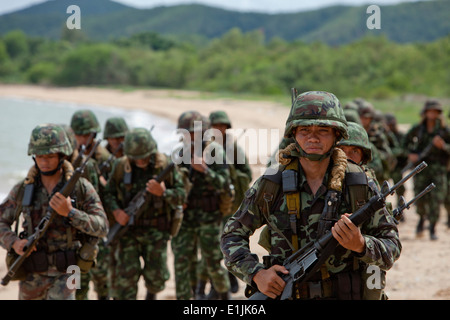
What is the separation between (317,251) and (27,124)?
37942 millimetres

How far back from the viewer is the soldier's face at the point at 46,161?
4.97 meters

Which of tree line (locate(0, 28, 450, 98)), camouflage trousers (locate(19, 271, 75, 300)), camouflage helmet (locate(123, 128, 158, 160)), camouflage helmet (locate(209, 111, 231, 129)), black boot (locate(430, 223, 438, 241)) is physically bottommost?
camouflage trousers (locate(19, 271, 75, 300))

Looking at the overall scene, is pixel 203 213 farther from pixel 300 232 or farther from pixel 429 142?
pixel 429 142

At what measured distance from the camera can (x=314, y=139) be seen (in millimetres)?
3350

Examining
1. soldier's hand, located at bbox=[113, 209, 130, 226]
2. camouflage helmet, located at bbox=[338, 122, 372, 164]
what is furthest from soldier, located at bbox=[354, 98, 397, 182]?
soldier's hand, located at bbox=[113, 209, 130, 226]

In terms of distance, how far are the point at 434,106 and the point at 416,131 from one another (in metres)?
0.55

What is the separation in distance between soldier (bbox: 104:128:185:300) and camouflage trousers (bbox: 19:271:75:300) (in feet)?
4.21

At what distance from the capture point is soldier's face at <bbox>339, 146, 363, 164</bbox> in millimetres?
4684

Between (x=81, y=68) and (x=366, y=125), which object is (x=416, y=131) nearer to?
(x=366, y=125)

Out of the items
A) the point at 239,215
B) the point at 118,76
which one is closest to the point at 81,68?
the point at 118,76

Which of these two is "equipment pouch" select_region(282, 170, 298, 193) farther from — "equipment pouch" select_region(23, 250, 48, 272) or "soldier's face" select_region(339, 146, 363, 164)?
"equipment pouch" select_region(23, 250, 48, 272)

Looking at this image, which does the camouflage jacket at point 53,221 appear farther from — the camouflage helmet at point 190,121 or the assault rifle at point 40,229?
the camouflage helmet at point 190,121

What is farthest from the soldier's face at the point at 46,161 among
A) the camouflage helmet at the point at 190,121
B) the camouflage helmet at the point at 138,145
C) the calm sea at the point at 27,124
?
the calm sea at the point at 27,124

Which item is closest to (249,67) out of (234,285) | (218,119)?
(218,119)
